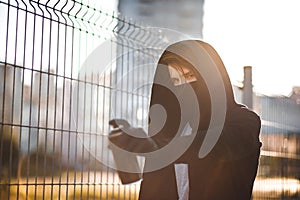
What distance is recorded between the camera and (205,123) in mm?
2242

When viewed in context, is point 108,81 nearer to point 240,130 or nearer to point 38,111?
point 38,111

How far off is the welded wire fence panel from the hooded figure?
0.79m

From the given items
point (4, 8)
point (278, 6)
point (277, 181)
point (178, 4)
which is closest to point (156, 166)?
point (4, 8)

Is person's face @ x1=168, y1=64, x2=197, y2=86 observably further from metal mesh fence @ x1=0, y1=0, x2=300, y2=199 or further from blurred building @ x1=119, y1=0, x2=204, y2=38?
blurred building @ x1=119, y1=0, x2=204, y2=38

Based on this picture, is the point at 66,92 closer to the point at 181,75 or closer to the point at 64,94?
the point at 64,94

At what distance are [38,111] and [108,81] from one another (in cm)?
68

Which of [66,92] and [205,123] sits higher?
[66,92]

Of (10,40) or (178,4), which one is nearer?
(10,40)

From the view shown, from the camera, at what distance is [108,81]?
3.48m

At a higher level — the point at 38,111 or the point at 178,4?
the point at 178,4

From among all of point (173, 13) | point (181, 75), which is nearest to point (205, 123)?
point (181, 75)

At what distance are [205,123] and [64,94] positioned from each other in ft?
3.58

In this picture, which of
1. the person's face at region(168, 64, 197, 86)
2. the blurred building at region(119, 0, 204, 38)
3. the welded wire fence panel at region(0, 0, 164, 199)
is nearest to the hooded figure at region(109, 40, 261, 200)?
the person's face at region(168, 64, 197, 86)

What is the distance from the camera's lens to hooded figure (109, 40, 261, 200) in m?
2.20
